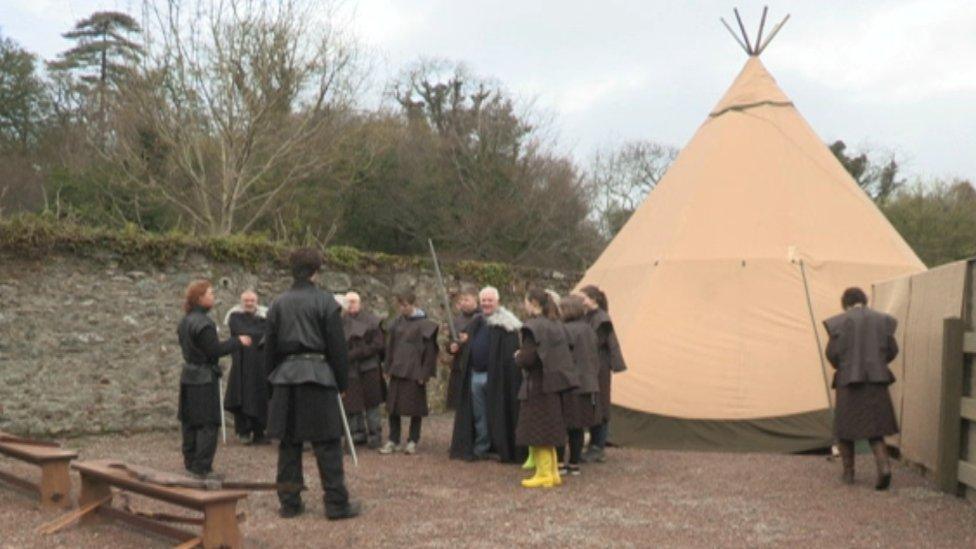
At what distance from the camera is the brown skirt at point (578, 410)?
8.41 metres

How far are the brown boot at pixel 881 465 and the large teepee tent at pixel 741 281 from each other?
75.4 inches

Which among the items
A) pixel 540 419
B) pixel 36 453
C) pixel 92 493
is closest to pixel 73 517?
pixel 92 493

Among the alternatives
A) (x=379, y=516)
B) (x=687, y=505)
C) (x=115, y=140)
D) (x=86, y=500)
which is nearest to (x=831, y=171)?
(x=687, y=505)

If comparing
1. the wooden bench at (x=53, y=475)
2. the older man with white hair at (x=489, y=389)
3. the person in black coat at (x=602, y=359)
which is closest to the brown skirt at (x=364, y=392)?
the older man with white hair at (x=489, y=389)

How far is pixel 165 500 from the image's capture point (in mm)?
5648

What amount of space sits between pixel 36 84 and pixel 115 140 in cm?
760

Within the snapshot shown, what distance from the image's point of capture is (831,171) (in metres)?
11.6

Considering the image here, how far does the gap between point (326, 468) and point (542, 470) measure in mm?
2096

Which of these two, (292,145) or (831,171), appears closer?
(831,171)

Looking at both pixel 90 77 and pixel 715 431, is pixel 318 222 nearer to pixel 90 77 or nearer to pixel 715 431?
pixel 90 77

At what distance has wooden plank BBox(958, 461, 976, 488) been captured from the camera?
6.88m

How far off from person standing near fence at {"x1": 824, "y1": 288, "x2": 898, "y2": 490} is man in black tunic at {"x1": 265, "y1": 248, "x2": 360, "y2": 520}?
3769 mm

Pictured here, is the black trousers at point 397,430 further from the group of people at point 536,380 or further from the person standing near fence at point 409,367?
the group of people at point 536,380

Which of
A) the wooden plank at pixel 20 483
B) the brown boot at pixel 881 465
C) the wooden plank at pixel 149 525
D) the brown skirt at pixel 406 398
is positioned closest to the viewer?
the wooden plank at pixel 149 525
